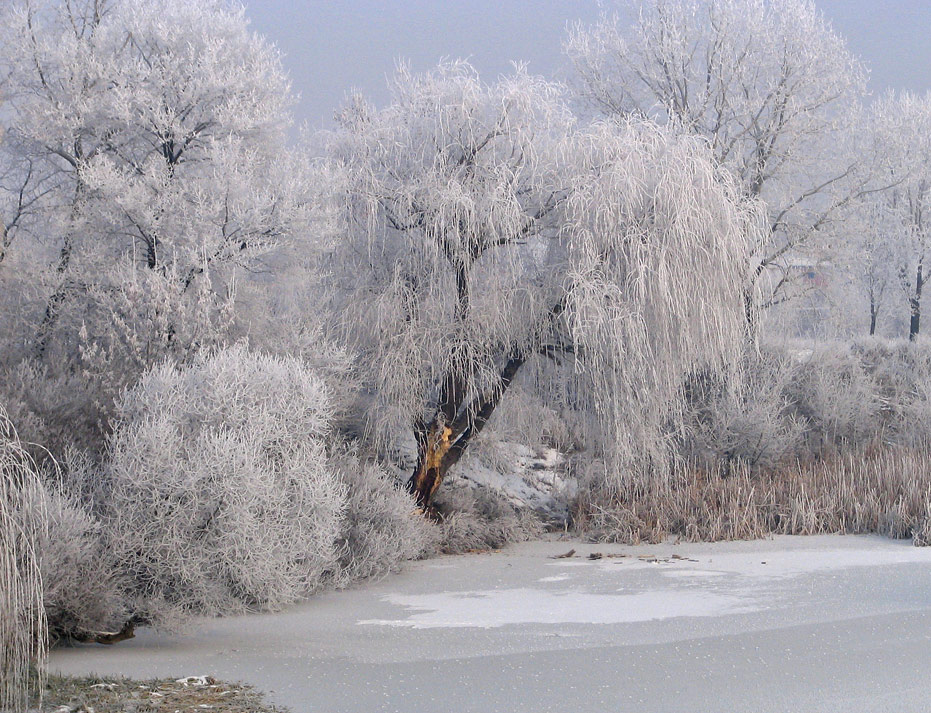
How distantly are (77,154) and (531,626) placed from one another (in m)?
9.97

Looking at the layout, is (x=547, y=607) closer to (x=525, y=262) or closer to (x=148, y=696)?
(x=148, y=696)

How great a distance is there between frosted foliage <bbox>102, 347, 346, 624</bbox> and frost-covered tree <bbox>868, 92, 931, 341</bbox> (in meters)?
21.7

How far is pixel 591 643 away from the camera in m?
6.51

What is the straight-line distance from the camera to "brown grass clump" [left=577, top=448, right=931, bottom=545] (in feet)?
36.5

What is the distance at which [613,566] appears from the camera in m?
9.64

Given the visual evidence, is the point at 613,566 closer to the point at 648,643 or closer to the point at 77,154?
the point at 648,643

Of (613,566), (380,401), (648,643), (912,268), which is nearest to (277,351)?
(380,401)

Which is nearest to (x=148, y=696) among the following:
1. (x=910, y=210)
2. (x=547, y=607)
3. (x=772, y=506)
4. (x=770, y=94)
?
(x=547, y=607)

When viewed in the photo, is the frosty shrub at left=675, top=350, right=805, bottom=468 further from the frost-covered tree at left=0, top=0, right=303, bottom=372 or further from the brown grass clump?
the frost-covered tree at left=0, top=0, right=303, bottom=372

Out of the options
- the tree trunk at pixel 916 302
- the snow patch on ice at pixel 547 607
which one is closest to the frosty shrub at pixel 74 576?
the snow patch on ice at pixel 547 607

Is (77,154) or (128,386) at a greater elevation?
(77,154)

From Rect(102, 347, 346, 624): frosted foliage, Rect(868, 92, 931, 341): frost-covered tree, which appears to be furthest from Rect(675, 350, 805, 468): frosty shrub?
Rect(868, 92, 931, 341): frost-covered tree

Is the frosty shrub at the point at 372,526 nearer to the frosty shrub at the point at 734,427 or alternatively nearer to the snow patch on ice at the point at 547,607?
the snow patch on ice at the point at 547,607

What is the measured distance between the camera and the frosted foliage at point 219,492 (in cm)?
709
